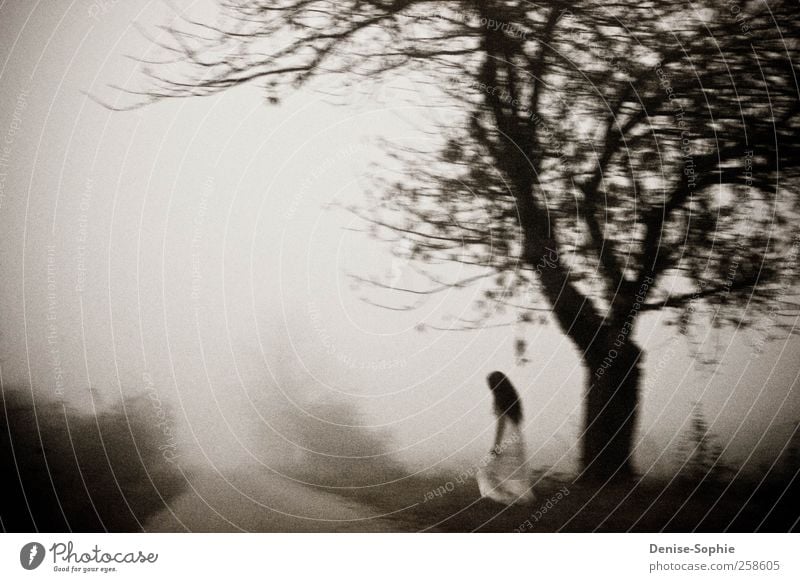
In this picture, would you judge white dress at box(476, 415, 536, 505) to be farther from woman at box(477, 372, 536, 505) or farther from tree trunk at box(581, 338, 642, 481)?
tree trunk at box(581, 338, 642, 481)

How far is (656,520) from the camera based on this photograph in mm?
1158

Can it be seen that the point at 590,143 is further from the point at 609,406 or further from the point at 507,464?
the point at 507,464

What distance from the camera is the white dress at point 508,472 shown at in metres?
1.14

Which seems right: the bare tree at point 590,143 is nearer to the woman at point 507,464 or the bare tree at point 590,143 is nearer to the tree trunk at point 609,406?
the tree trunk at point 609,406

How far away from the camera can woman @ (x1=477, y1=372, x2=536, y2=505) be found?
114 centimetres

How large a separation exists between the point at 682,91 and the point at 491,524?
3.61 feet

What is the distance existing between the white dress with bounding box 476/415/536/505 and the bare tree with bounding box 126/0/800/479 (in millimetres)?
155

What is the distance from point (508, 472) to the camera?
1.14 m
